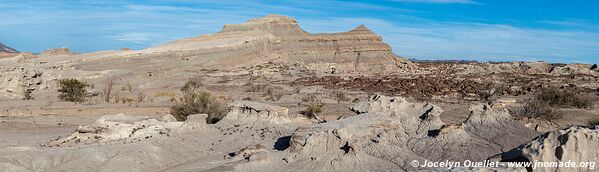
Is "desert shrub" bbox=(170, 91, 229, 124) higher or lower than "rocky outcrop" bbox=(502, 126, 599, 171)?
lower

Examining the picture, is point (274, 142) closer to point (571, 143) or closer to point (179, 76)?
point (571, 143)

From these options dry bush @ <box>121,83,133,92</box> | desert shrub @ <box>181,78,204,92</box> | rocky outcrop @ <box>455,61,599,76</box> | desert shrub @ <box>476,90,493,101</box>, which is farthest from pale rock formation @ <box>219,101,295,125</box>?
rocky outcrop @ <box>455,61,599,76</box>

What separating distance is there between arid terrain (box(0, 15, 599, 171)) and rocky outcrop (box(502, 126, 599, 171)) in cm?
2

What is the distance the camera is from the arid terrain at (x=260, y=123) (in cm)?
983

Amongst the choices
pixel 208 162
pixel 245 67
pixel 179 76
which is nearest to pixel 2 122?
pixel 208 162

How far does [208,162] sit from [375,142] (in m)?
3.15

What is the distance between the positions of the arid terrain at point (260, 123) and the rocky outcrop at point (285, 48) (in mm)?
3342

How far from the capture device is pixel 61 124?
56.0ft

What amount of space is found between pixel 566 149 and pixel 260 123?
7.70 meters

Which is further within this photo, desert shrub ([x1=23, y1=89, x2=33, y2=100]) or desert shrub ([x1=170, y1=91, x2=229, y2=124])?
desert shrub ([x1=23, y1=89, x2=33, y2=100])

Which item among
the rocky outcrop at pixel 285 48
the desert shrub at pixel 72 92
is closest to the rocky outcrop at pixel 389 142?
the desert shrub at pixel 72 92

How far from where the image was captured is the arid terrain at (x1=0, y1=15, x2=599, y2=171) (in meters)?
9.83

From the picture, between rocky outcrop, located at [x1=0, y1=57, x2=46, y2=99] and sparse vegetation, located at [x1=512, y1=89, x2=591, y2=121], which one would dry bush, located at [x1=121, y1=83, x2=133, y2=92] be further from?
sparse vegetation, located at [x1=512, y1=89, x2=591, y2=121]

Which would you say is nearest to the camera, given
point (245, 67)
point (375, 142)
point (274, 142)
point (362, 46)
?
point (375, 142)
